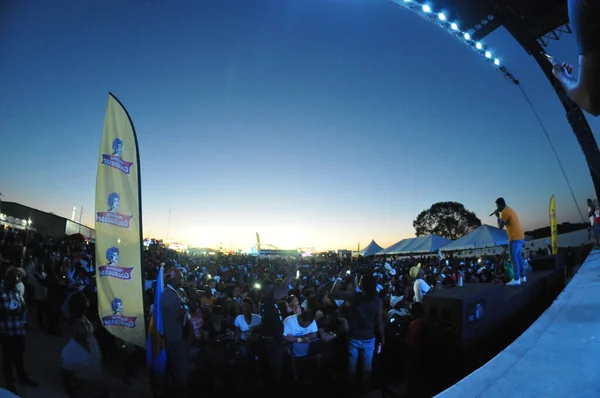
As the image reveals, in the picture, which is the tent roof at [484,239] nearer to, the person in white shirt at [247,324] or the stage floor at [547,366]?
the person in white shirt at [247,324]

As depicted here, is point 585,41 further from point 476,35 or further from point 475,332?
point 476,35

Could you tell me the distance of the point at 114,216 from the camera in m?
5.69

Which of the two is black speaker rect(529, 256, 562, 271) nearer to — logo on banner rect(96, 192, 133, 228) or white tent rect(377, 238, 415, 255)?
logo on banner rect(96, 192, 133, 228)

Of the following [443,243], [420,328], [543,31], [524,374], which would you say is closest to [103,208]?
[420,328]

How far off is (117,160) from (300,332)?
15.7ft

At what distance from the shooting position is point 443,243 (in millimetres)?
25406

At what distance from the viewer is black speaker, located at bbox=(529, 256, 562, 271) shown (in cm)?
910

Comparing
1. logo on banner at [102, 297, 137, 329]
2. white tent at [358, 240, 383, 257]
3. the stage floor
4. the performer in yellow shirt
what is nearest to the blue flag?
logo on banner at [102, 297, 137, 329]

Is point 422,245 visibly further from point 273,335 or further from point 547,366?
point 547,366

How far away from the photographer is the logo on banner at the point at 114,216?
222 inches

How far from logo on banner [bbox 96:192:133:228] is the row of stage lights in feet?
31.9

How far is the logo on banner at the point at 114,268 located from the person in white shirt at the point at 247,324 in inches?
92.3

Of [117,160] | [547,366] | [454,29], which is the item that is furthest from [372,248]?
[547,366]

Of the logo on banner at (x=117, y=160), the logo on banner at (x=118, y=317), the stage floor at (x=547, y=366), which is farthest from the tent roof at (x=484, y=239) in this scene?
the logo on banner at (x=117, y=160)
